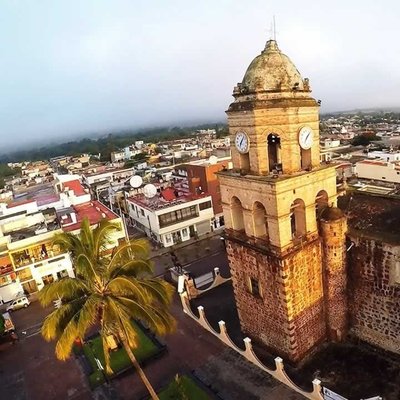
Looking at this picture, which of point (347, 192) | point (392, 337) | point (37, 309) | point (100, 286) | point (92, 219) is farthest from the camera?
point (92, 219)

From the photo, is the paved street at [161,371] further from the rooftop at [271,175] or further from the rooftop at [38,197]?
the rooftop at [38,197]

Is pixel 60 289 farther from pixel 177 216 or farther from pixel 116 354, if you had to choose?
pixel 177 216

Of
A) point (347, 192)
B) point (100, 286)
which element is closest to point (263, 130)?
point (347, 192)

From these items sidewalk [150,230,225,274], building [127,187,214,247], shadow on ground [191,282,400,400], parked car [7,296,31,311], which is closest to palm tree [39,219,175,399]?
shadow on ground [191,282,400,400]

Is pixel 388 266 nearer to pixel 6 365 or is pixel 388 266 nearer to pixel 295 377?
pixel 295 377

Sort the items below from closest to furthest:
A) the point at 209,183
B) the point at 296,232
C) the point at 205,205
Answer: the point at 296,232, the point at 205,205, the point at 209,183

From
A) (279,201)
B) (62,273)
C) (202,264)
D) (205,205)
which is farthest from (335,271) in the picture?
(62,273)
